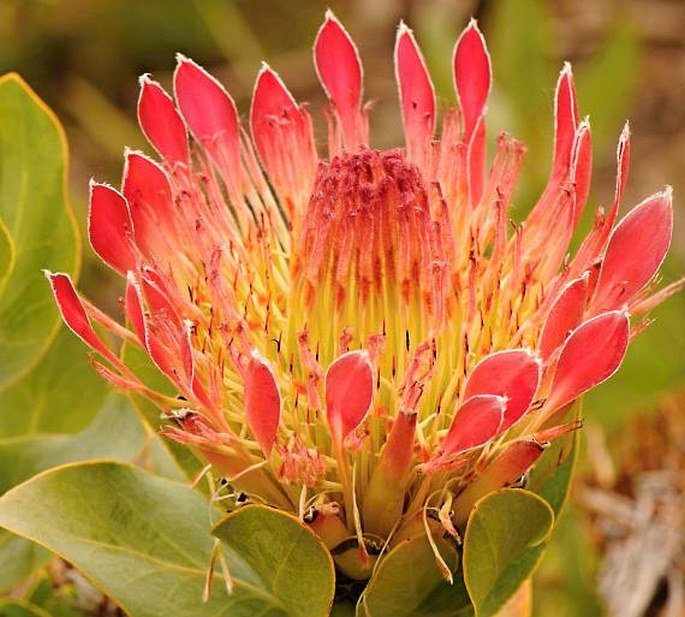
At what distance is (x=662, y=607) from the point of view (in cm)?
181

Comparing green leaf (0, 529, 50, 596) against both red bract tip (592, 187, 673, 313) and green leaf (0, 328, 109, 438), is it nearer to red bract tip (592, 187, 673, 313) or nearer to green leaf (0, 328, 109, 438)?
green leaf (0, 328, 109, 438)

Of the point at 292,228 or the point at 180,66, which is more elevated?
the point at 180,66

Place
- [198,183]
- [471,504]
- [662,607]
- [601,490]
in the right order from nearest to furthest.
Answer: [471,504] < [198,183] < [662,607] < [601,490]

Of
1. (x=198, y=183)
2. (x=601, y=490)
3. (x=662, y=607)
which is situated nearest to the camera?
(x=198, y=183)

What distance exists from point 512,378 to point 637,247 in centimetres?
16

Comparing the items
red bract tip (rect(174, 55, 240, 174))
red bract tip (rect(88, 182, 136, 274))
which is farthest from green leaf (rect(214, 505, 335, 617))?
red bract tip (rect(174, 55, 240, 174))

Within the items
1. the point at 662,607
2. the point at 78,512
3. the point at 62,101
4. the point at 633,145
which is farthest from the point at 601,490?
the point at 62,101

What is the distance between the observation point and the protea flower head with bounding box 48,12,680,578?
38.3 inches

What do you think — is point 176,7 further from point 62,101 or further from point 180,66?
point 180,66

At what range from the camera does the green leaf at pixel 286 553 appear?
3.23 feet

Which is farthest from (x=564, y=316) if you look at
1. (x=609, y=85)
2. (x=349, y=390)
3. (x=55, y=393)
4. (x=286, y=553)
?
(x=609, y=85)

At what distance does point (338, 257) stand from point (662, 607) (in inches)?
37.4

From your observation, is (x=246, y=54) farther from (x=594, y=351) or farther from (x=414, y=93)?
(x=594, y=351)

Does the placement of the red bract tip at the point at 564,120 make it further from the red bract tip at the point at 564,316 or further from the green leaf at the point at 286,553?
the green leaf at the point at 286,553
